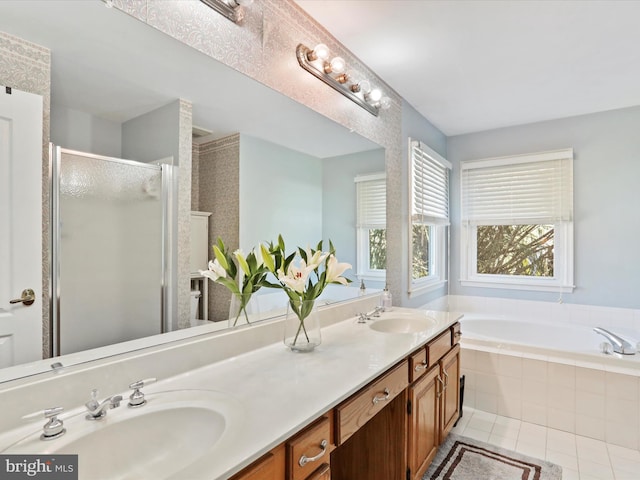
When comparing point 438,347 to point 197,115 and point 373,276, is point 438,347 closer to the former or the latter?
point 373,276

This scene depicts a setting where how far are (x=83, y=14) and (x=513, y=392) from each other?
10.0ft

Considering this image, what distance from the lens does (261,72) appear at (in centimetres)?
159

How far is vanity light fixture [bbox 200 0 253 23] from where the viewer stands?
1.36m

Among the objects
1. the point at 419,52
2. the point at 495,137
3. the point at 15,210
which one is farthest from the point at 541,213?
the point at 15,210

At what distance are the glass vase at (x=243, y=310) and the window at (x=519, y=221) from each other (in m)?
2.90

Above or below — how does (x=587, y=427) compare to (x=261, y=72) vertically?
below

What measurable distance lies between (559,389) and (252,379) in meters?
2.25

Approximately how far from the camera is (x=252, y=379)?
1.13m

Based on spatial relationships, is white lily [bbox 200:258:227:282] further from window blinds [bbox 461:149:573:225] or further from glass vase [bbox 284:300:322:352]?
window blinds [bbox 461:149:573:225]

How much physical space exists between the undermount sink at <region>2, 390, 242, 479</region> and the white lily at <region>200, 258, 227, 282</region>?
1.44ft

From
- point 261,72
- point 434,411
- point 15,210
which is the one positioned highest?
point 261,72

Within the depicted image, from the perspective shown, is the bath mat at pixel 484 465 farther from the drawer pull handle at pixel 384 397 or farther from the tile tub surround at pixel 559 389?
the drawer pull handle at pixel 384 397

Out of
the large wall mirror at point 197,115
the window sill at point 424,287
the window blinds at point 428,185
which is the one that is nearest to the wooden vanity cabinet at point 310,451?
the large wall mirror at point 197,115

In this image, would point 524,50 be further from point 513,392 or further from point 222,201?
point 513,392
